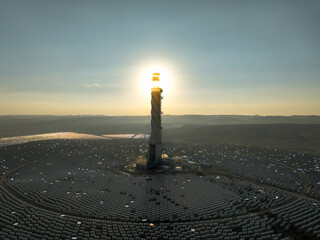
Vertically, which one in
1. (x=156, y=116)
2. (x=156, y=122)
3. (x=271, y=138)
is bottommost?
(x=271, y=138)

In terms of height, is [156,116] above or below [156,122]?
above

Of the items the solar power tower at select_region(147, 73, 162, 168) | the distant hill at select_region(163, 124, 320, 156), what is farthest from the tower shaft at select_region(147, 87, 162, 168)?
the distant hill at select_region(163, 124, 320, 156)

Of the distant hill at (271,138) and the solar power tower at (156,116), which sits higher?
the solar power tower at (156,116)

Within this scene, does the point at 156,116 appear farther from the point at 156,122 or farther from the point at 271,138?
the point at 271,138

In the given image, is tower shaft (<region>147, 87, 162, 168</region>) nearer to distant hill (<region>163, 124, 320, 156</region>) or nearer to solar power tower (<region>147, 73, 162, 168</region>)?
solar power tower (<region>147, 73, 162, 168</region>)

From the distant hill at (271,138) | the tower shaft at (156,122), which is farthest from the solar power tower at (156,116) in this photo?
the distant hill at (271,138)

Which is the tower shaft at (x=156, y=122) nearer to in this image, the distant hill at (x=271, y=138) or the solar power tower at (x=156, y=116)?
the solar power tower at (x=156, y=116)

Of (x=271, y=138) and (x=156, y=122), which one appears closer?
(x=156, y=122)

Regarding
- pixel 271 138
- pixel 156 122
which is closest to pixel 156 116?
pixel 156 122

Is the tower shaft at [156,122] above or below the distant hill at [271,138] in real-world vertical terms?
above

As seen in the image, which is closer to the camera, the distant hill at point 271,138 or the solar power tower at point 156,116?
the solar power tower at point 156,116

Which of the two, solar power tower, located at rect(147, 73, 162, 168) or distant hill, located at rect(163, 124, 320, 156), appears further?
distant hill, located at rect(163, 124, 320, 156)
